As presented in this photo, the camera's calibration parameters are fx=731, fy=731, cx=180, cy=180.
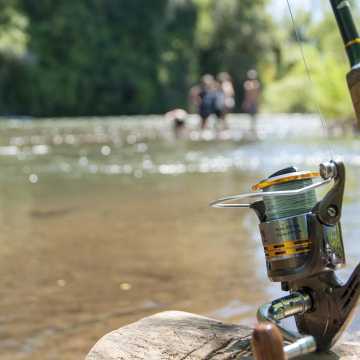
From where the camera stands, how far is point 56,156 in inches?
600

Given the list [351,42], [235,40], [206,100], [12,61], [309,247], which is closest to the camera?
[309,247]

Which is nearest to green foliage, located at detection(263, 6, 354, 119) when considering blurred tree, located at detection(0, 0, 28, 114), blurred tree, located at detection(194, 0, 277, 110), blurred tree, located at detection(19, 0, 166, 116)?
blurred tree, located at detection(194, 0, 277, 110)

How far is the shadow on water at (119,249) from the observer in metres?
4.42

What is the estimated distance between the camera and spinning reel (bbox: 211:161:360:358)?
8.54ft

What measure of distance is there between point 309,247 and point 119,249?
3.67 meters

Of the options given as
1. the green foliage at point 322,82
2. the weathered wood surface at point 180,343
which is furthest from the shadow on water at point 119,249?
the green foliage at point 322,82

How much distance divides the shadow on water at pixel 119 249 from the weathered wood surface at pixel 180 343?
1.05 m

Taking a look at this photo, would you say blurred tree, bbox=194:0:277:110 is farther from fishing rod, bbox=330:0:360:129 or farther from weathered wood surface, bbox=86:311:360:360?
weathered wood surface, bbox=86:311:360:360

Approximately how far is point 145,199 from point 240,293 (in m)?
4.21

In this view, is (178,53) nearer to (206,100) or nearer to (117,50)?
(117,50)

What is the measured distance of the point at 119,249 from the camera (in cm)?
614

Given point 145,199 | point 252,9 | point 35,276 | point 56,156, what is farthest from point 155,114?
point 35,276

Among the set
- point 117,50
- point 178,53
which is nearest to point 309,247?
point 117,50

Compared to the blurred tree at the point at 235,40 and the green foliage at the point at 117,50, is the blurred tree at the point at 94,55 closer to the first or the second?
the green foliage at the point at 117,50
